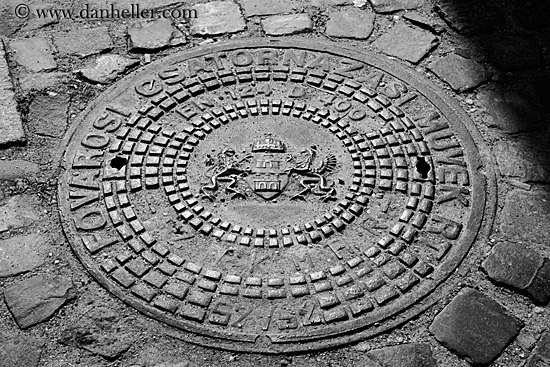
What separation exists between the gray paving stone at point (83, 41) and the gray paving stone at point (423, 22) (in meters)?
2.04

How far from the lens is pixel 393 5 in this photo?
5.33m

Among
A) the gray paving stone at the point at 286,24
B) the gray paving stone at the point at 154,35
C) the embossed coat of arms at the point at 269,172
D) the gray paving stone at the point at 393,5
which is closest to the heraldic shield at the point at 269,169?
the embossed coat of arms at the point at 269,172

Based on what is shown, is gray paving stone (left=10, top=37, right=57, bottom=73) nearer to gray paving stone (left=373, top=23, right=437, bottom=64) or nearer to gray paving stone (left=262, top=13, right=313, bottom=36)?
gray paving stone (left=262, top=13, right=313, bottom=36)

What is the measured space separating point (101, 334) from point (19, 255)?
0.67 metres

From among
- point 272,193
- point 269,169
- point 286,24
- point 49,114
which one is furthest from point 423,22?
point 49,114

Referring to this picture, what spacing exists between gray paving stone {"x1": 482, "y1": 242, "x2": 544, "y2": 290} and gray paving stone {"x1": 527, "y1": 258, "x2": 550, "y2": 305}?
0.02 m

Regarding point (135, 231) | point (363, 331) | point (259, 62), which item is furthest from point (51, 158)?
point (363, 331)

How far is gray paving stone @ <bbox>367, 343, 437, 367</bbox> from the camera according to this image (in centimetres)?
343

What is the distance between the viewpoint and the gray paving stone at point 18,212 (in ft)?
13.1

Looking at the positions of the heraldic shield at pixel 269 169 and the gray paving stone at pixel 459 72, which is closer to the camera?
the heraldic shield at pixel 269 169

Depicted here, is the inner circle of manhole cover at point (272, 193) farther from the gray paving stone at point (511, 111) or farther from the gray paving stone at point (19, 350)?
the gray paving stone at point (19, 350)

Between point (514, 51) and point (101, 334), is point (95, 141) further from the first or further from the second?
point (514, 51)

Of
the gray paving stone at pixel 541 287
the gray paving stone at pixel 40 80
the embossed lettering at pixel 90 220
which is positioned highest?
the gray paving stone at pixel 40 80

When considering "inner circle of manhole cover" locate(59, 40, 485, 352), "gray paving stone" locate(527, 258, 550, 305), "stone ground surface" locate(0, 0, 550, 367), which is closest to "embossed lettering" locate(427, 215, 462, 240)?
"inner circle of manhole cover" locate(59, 40, 485, 352)
